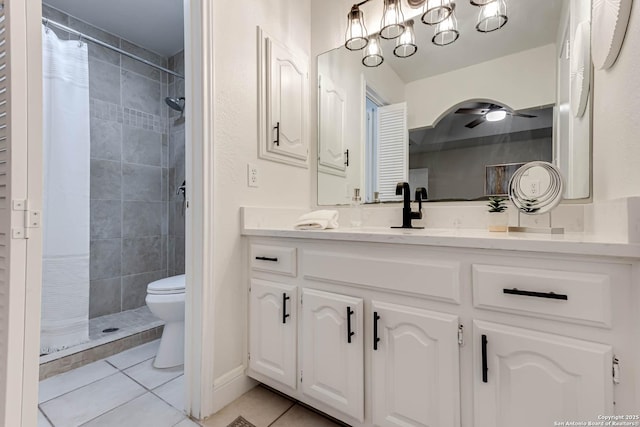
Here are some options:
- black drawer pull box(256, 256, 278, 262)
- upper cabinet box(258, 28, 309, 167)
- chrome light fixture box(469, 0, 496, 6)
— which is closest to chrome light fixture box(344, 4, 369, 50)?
upper cabinet box(258, 28, 309, 167)

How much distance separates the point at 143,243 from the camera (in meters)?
2.65

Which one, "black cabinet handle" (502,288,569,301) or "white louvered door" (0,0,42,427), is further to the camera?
"white louvered door" (0,0,42,427)

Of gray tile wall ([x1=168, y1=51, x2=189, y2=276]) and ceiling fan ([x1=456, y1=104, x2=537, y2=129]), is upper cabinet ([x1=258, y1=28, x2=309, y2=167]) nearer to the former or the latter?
ceiling fan ([x1=456, y1=104, x2=537, y2=129])

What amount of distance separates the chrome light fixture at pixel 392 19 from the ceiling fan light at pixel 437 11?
0.14 metres

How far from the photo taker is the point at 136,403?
4.52ft

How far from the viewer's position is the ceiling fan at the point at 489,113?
4.44 ft

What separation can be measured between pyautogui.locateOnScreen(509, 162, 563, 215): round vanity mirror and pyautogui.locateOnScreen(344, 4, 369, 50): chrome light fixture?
1.20 m

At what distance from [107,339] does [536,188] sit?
2541 millimetres

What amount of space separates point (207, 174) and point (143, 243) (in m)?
1.81

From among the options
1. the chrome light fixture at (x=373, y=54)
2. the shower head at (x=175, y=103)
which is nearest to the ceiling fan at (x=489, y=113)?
the chrome light fixture at (x=373, y=54)

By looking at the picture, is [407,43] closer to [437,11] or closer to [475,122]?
[437,11]

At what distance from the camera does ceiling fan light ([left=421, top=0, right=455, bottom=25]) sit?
4.87 ft

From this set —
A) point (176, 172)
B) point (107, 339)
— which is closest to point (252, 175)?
point (107, 339)

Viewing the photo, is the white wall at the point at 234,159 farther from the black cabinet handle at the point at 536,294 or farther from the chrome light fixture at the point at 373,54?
the black cabinet handle at the point at 536,294
